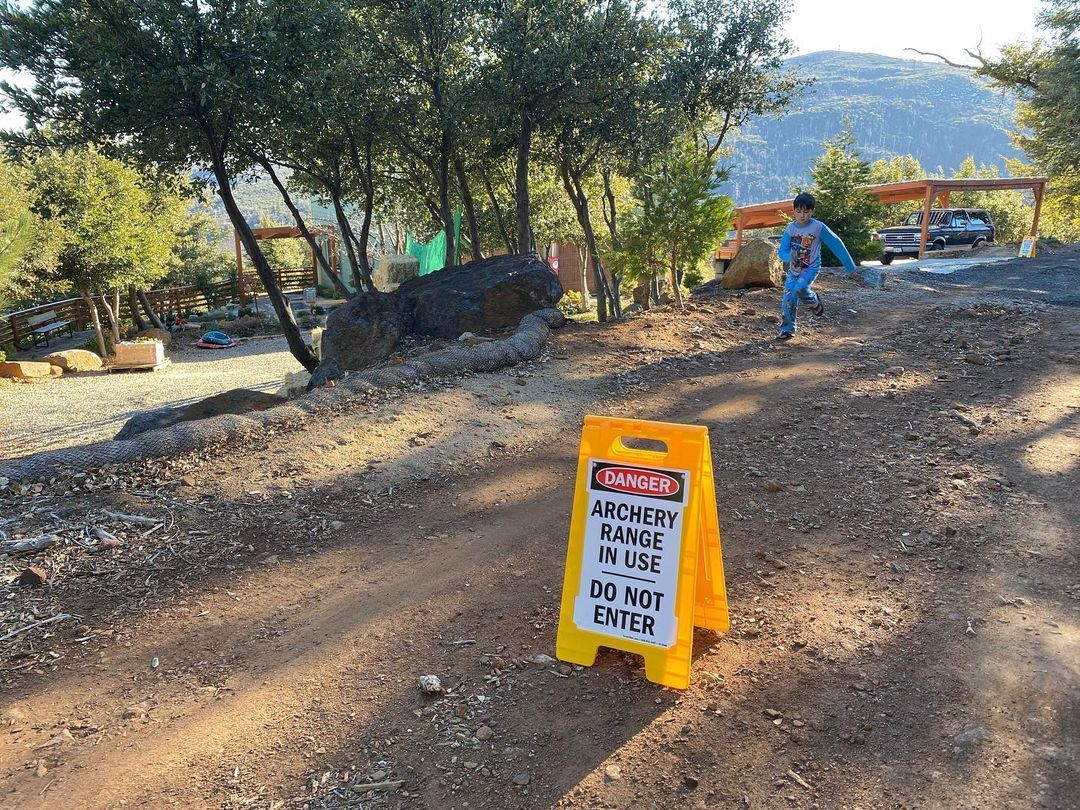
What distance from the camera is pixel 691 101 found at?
47.0 ft

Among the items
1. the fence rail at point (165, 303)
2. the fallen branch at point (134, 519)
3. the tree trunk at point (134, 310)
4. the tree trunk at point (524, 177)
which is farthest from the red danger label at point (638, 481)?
the tree trunk at point (134, 310)

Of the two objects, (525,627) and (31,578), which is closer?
(525,627)

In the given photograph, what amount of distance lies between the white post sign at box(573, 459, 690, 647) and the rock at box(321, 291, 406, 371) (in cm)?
737

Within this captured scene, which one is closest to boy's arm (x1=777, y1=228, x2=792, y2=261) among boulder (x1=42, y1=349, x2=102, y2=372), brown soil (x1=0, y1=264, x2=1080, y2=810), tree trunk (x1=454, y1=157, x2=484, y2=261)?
brown soil (x1=0, y1=264, x2=1080, y2=810)

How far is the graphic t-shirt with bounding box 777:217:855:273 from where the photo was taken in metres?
7.84

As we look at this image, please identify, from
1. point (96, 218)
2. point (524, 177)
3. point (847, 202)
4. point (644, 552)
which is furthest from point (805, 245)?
point (96, 218)

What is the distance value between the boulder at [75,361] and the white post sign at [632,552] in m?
22.5

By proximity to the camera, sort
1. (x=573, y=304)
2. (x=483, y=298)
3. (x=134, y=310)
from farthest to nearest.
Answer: (x=573, y=304) → (x=134, y=310) → (x=483, y=298)

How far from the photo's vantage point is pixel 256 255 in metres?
10.1

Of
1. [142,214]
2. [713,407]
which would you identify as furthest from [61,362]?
[713,407]

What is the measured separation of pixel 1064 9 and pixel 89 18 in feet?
71.8

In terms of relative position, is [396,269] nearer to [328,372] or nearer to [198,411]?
[328,372]

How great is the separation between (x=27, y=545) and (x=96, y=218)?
20.1 m

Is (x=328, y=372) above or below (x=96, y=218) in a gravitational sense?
below
